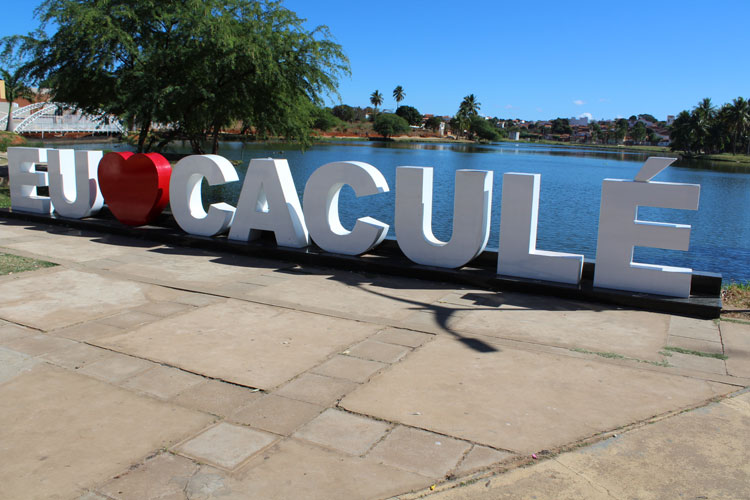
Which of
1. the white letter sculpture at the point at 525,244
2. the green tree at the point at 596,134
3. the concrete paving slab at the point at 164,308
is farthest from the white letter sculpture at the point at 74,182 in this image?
the green tree at the point at 596,134

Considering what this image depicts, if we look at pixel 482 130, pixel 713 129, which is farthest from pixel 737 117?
pixel 482 130

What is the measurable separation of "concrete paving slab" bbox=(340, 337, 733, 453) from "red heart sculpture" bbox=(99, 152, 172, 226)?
7472 millimetres

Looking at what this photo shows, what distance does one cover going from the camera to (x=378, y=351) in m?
5.73

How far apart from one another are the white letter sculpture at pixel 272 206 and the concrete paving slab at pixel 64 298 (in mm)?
2571

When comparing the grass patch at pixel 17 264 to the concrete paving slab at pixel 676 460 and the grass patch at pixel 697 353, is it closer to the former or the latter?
the concrete paving slab at pixel 676 460

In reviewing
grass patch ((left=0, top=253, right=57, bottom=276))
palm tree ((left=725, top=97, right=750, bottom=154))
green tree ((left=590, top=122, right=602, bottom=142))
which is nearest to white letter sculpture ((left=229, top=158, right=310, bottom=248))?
grass patch ((left=0, top=253, right=57, bottom=276))

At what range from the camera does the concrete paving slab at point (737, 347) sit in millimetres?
5400

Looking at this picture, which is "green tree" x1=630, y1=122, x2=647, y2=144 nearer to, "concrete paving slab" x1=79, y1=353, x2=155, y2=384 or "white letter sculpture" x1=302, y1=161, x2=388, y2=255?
"white letter sculpture" x1=302, y1=161, x2=388, y2=255

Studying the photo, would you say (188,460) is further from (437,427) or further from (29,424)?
(437,427)

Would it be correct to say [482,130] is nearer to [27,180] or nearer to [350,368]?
[27,180]

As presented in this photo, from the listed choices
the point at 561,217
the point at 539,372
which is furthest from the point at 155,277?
the point at 561,217

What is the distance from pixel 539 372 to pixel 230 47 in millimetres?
14068

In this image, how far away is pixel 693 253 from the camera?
16844mm

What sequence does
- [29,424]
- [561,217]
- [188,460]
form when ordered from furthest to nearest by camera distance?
[561,217] < [29,424] < [188,460]
